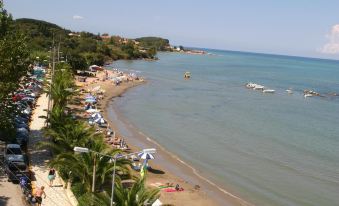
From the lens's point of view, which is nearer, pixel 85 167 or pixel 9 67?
pixel 85 167

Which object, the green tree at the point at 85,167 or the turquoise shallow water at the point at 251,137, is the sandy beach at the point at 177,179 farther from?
the green tree at the point at 85,167

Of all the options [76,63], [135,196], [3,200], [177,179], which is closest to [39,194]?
[3,200]

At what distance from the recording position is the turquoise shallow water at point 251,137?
32.3 m

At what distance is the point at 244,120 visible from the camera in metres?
57.1

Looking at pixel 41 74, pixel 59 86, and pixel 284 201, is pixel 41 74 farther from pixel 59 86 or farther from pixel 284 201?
pixel 284 201

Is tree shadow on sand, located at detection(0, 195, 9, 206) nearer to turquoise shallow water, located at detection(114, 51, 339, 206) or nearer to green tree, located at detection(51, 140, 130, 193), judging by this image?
green tree, located at detection(51, 140, 130, 193)

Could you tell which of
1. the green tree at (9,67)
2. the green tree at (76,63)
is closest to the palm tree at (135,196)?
the green tree at (9,67)

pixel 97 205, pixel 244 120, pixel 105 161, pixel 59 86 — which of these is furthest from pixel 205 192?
pixel 244 120

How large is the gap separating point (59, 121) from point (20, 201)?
405 inches

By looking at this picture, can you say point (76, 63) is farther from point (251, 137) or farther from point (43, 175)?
point (43, 175)

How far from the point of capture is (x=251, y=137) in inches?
1860

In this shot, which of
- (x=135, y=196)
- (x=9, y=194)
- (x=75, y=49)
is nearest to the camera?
(x=135, y=196)

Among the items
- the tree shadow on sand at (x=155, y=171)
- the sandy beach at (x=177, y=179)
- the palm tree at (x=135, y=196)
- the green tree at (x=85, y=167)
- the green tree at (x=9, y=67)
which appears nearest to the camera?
the palm tree at (x=135, y=196)

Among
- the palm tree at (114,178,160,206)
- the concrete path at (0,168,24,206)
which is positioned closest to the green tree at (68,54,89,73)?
the concrete path at (0,168,24,206)
